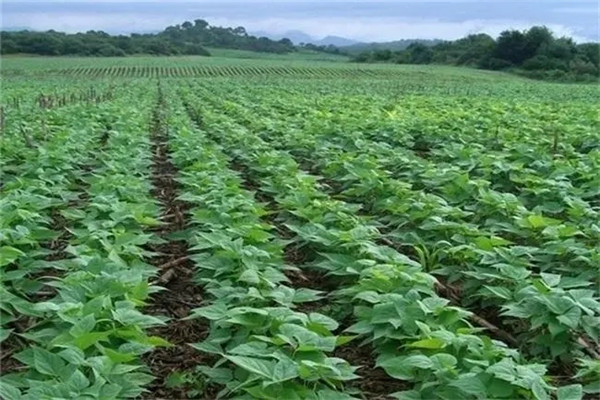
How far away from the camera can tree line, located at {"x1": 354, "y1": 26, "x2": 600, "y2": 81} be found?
176 feet

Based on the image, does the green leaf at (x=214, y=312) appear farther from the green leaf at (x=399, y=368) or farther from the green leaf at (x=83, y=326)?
the green leaf at (x=399, y=368)

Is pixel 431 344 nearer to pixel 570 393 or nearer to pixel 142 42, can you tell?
pixel 570 393

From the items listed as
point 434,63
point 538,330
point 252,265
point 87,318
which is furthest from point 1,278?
point 434,63

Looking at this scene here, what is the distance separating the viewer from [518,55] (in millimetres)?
61812

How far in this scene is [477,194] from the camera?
17.8 ft

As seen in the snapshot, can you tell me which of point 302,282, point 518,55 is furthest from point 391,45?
point 302,282

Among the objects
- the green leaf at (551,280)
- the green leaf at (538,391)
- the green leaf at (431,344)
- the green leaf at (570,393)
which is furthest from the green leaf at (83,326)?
the green leaf at (551,280)

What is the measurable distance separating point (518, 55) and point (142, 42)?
131 ft

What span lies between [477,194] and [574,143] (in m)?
3.77

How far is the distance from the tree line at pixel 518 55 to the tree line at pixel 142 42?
72.4 ft

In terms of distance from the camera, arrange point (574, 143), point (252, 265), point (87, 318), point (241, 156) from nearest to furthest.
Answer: point (87, 318), point (252, 265), point (241, 156), point (574, 143)

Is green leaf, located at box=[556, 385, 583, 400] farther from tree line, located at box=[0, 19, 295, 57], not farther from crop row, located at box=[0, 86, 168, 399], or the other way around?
tree line, located at box=[0, 19, 295, 57]

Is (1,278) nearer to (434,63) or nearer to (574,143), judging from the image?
(574,143)

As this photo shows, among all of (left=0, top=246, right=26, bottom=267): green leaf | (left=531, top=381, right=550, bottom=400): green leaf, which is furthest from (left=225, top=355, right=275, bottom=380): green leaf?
(left=0, top=246, right=26, bottom=267): green leaf
